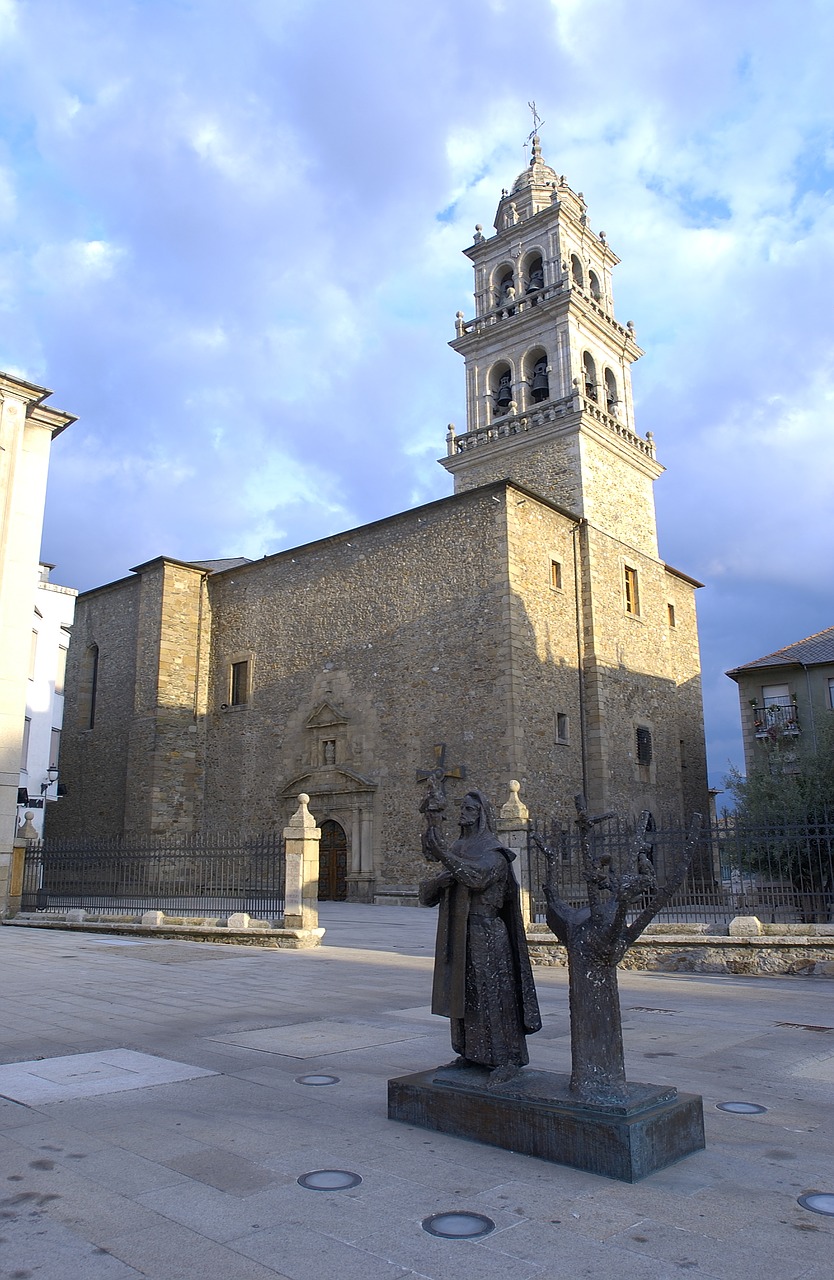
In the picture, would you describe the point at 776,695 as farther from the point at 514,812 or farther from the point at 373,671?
the point at 514,812

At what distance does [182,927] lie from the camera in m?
14.5

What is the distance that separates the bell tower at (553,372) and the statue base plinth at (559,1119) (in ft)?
74.9

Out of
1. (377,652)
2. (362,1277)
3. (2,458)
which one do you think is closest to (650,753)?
(377,652)

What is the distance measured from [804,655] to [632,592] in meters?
6.52

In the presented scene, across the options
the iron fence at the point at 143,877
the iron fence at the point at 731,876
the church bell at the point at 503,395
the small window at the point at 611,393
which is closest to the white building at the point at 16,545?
the iron fence at the point at 143,877

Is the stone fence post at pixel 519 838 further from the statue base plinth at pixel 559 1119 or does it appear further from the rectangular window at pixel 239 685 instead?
the rectangular window at pixel 239 685

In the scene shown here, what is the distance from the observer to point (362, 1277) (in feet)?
9.16

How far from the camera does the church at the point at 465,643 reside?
22.8 meters

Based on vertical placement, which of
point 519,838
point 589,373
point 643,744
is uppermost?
point 589,373

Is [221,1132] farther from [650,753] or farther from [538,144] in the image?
[538,144]

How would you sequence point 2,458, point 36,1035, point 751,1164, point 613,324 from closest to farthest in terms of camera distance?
point 751,1164 < point 36,1035 < point 2,458 < point 613,324

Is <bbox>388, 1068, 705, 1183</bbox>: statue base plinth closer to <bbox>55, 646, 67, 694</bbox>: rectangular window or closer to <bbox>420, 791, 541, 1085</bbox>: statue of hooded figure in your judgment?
<bbox>420, 791, 541, 1085</bbox>: statue of hooded figure

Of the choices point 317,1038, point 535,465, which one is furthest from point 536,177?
point 317,1038

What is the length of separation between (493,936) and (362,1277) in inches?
72.3
